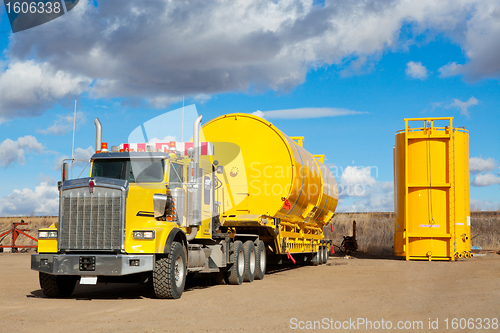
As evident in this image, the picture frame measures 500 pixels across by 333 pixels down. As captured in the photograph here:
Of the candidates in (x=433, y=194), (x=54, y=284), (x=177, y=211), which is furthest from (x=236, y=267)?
(x=433, y=194)

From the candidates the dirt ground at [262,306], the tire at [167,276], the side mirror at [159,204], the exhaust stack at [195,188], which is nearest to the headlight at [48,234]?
the dirt ground at [262,306]

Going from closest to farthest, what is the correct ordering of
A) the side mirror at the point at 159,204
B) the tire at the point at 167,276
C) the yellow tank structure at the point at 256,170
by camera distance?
the tire at the point at 167,276 < the side mirror at the point at 159,204 < the yellow tank structure at the point at 256,170

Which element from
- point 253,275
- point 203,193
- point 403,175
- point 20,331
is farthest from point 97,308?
point 403,175

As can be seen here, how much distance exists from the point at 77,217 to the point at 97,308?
1831 millimetres

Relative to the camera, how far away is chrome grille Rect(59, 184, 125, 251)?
386 inches

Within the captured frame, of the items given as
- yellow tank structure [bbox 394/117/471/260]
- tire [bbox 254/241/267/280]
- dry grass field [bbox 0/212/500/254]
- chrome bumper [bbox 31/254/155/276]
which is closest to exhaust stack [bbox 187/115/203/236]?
chrome bumper [bbox 31/254/155/276]

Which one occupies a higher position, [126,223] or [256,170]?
[256,170]

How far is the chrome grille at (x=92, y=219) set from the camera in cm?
980

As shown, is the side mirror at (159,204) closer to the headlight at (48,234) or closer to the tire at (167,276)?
the tire at (167,276)

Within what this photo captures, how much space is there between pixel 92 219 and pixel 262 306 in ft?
11.6

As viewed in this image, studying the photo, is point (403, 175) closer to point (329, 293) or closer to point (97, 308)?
point (329, 293)

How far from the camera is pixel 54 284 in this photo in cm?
1059

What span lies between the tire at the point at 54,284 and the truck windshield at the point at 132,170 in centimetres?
217

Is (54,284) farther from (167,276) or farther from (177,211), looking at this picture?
(177,211)
